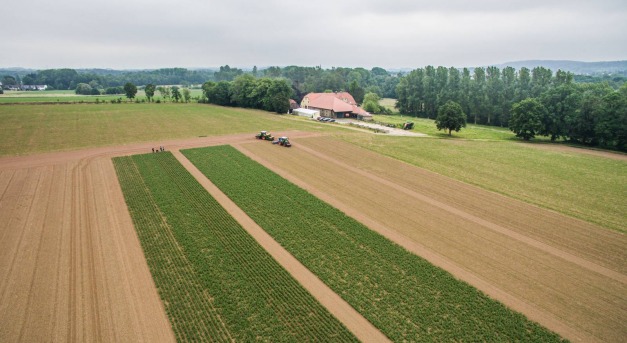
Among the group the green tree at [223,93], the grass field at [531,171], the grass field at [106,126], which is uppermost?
the green tree at [223,93]

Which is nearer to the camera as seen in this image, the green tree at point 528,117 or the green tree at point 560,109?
the green tree at point 560,109

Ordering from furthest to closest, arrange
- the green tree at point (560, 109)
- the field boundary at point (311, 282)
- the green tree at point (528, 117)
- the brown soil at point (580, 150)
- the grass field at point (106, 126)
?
the green tree at point (528, 117), the green tree at point (560, 109), the brown soil at point (580, 150), the grass field at point (106, 126), the field boundary at point (311, 282)

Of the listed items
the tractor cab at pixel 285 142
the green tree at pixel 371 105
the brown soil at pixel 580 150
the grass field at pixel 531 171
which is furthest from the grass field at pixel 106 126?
the brown soil at pixel 580 150

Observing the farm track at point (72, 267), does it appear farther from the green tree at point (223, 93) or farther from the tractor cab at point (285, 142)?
the green tree at point (223, 93)

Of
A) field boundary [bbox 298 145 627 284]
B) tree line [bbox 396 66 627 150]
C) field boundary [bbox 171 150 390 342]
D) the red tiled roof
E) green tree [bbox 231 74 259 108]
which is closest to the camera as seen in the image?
field boundary [bbox 171 150 390 342]

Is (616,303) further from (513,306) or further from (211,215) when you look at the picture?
(211,215)

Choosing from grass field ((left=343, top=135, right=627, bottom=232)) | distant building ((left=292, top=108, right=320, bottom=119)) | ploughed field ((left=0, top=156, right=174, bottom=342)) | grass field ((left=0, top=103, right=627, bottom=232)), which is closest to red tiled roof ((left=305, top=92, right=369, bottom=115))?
distant building ((left=292, top=108, right=320, bottom=119))

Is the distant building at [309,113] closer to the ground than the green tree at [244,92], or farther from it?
closer to the ground

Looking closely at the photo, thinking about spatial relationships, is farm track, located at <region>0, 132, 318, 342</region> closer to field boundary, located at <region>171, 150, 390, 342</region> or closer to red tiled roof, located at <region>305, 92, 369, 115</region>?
field boundary, located at <region>171, 150, 390, 342</region>
